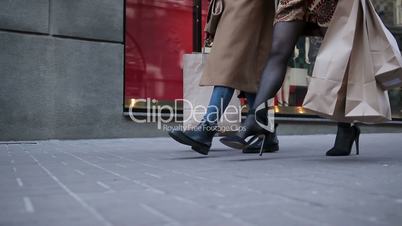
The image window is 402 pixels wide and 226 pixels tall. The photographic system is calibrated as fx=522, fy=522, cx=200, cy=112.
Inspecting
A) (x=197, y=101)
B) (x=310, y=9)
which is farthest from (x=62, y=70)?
(x=310, y=9)

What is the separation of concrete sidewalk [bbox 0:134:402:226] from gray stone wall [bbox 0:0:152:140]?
2635 mm

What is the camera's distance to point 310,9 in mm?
3613

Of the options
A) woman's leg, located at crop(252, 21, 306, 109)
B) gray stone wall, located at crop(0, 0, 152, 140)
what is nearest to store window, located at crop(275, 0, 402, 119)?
gray stone wall, located at crop(0, 0, 152, 140)

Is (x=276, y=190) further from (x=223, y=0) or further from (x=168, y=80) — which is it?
(x=168, y=80)

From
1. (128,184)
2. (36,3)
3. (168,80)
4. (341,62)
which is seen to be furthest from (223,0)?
(168,80)

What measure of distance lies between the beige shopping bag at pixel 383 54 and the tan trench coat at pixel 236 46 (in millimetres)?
850

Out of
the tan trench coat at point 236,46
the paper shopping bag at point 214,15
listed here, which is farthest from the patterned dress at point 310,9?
the paper shopping bag at point 214,15

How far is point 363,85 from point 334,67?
0.22 m

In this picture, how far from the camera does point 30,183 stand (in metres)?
2.50

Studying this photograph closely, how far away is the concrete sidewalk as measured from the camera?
1.68m

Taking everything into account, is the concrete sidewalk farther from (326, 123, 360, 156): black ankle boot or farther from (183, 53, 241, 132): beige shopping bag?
(183, 53, 241, 132): beige shopping bag

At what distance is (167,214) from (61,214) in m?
0.36

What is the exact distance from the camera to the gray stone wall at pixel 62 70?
19.7 feet

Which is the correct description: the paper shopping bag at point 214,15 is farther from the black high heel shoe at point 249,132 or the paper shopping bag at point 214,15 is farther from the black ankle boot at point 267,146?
the black ankle boot at point 267,146
